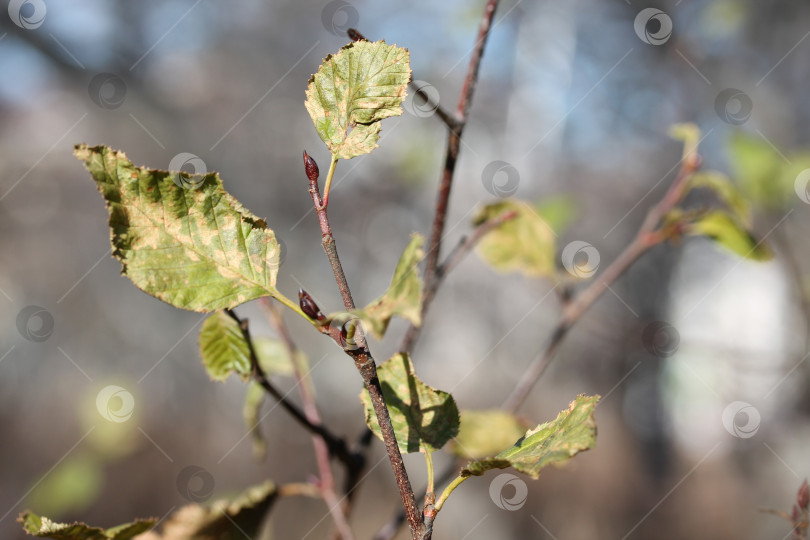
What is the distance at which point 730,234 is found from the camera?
0.66 metres

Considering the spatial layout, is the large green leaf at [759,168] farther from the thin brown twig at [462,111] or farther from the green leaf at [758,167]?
the thin brown twig at [462,111]

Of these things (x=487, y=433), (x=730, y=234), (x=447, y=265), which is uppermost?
(x=730, y=234)

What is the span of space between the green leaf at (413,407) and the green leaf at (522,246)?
0.40 m

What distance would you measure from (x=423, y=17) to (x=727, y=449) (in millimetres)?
2358

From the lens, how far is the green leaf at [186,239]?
0.26 m

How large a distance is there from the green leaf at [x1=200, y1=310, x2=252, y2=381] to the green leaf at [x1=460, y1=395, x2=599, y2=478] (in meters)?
0.21

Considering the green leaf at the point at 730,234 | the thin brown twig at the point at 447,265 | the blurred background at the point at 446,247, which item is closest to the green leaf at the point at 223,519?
the thin brown twig at the point at 447,265

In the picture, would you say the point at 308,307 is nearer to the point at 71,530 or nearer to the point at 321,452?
the point at 71,530

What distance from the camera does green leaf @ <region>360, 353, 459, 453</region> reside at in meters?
0.30

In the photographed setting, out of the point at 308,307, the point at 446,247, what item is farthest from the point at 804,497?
the point at 446,247

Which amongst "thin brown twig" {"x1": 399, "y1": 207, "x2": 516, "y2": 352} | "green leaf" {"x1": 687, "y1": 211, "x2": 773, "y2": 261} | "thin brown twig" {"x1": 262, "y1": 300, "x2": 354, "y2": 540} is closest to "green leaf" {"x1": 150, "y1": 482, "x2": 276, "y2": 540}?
"thin brown twig" {"x1": 262, "y1": 300, "x2": 354, "y2": 540}

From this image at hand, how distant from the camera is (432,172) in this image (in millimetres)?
2316

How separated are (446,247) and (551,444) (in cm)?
168

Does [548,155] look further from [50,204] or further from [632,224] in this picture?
[50,204]
